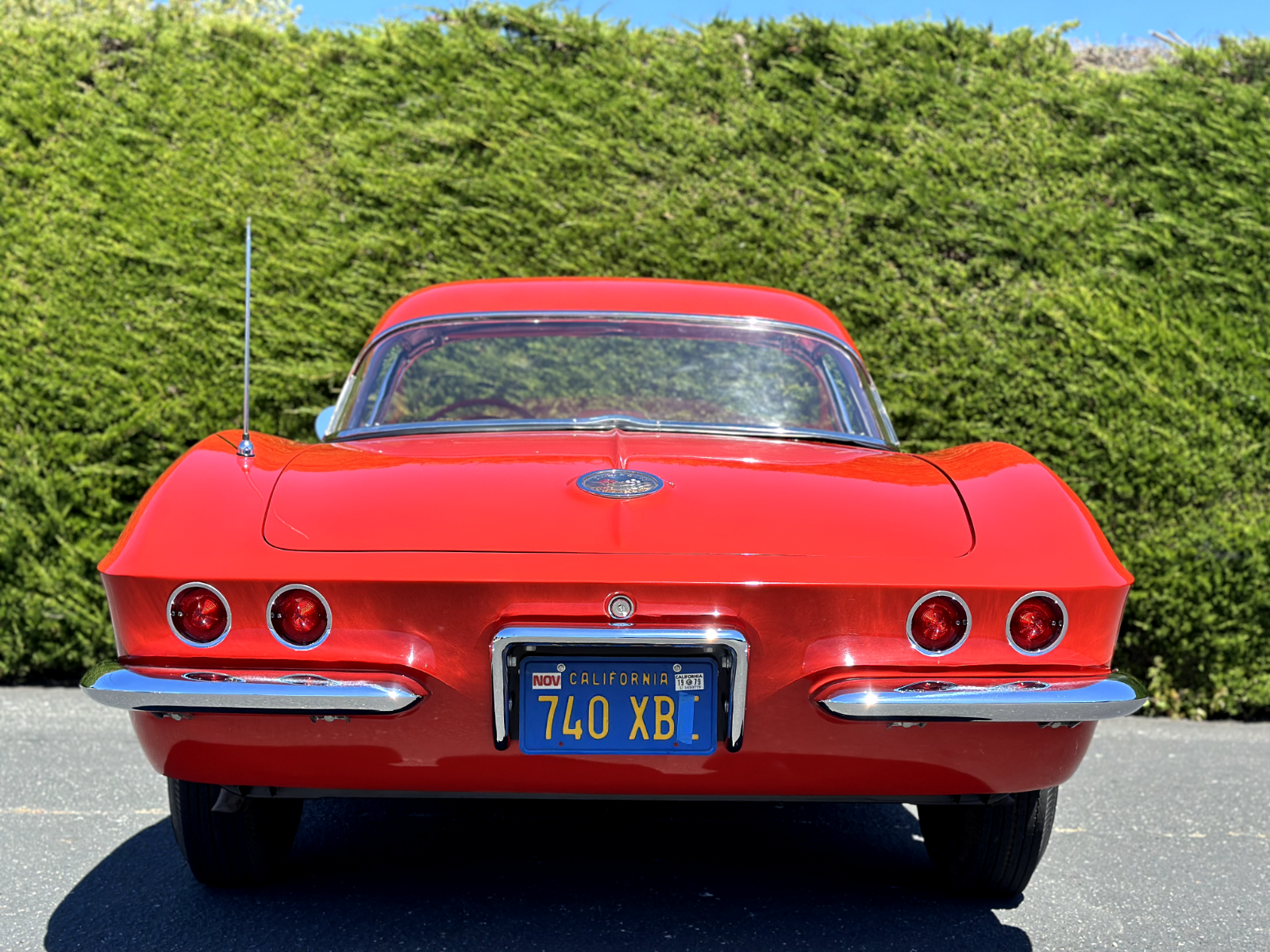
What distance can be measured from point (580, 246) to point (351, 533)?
3855 mm

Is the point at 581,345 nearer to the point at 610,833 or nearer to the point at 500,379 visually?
the point at 500,379

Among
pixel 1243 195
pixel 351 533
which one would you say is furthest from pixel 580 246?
pixel 351 533

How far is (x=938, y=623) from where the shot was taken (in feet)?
7.79

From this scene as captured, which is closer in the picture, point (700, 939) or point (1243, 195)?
point (700, 939)

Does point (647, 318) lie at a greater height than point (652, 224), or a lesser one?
lesser

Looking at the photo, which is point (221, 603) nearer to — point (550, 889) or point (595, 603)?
point (595, 603)

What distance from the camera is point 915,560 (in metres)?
2.39

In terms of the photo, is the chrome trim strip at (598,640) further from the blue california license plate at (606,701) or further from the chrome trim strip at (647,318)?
the chrome trim strip at (647,318)

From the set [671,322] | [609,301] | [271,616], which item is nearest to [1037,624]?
[271,616]

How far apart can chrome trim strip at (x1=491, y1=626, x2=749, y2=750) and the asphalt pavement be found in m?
0.70

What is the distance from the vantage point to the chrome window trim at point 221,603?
92.1 inches

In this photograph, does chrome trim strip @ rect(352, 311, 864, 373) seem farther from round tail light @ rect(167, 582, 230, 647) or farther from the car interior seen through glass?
round tail light @ rect(167, 582, 230, 647)

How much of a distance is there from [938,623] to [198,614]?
4.62 feet

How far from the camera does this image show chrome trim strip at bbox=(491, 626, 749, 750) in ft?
7.53
